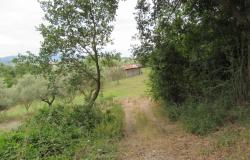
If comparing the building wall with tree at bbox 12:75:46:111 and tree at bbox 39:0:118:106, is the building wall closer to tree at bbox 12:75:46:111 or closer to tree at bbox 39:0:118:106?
tree at bbox 12:75:46:111

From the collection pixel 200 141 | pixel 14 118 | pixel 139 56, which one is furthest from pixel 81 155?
pixel 14 118

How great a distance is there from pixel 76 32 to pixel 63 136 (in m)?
5.14

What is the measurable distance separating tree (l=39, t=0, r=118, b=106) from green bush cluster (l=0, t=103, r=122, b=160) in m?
1.40

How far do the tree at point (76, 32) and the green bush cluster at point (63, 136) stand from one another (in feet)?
4.61

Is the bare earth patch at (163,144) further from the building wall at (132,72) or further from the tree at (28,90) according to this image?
the building wall at (132,72)

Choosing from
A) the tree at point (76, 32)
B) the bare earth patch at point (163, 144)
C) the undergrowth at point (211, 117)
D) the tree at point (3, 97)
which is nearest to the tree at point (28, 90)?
the tree at point (3, 97)

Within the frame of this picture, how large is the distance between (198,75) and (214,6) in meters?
2.70

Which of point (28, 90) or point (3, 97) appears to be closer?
point (28, 90)

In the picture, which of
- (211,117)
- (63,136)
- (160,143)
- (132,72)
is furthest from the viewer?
(132,72)

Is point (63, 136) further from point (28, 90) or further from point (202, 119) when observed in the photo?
point (28, 90)

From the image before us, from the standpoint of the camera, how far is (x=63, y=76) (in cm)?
1327

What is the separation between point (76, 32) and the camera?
41.8ft

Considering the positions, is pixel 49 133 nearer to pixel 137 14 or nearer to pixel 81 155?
pixel 81 155

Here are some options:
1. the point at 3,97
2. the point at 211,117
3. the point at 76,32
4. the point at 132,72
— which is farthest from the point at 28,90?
the point at 211,117
